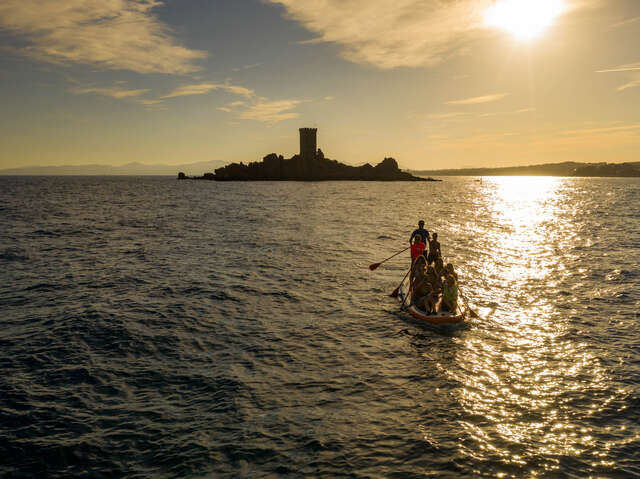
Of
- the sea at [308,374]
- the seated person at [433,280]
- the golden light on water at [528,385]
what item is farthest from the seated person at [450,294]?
the golden light on water at [528,385]

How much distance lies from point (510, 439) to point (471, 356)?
3597mm

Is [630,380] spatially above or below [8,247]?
below

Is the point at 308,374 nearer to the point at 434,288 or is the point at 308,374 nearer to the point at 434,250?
the point at 434,288

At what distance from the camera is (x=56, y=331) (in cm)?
1248

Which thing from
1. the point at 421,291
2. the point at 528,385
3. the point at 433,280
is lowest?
the point at 528,385

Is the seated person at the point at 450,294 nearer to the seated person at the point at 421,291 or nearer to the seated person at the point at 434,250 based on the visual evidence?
the seated person at the point at 421,291

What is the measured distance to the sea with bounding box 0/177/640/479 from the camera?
22.4 ft

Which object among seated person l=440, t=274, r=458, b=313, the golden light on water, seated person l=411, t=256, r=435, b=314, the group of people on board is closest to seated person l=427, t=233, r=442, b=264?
the group of people on board

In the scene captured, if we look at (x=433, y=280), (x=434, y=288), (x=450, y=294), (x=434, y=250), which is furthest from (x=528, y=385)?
(x=434, y=250)

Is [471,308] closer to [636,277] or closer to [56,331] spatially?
[636,277]

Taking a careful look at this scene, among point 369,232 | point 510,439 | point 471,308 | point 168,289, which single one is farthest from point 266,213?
point 510,439

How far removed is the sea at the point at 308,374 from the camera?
22.4 ft

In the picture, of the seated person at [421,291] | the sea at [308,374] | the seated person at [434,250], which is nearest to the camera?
the sea at [308,374]

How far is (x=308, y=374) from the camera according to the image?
9750 millimetres
